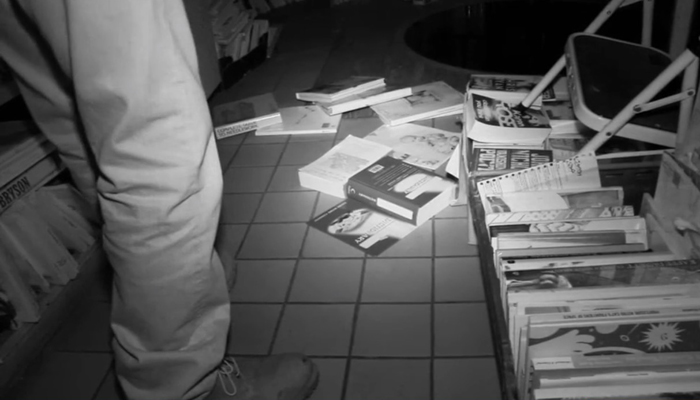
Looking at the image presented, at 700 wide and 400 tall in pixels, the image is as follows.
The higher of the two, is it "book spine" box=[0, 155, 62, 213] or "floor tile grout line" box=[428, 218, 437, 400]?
"book spine" box=[0, 155, 62, 213]

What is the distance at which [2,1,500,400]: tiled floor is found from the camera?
1.13 m

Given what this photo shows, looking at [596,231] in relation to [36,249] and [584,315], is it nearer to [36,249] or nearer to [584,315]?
[584,315]

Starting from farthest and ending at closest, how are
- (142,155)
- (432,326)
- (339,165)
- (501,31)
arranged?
1. (501,31)
2. (339,165)
3. (432,326)
4. (142,155)

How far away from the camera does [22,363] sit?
4.07ft

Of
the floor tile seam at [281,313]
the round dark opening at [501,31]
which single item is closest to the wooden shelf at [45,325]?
the floor tile seam at [281,313]

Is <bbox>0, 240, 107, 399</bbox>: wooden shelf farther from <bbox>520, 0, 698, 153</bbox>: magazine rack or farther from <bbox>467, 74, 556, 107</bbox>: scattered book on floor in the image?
<bbox>520, 0, 698, 153</bbox>: magazine rack

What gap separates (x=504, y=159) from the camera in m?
1.28

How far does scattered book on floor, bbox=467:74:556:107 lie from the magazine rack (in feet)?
0.11

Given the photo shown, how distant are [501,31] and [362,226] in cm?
195

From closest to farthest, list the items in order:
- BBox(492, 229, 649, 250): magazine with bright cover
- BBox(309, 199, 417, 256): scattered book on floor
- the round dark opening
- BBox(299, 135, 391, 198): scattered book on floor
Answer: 1. BBox(492, 229, 649, 250): magazine with bright cover
2. BBox(309, 199, 417, 256): scattered book on floor
3. BBox(299, 135, 391, 198): scattered book on floor
4. the round dark opening

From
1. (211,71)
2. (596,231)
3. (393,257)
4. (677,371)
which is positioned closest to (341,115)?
(211,71)

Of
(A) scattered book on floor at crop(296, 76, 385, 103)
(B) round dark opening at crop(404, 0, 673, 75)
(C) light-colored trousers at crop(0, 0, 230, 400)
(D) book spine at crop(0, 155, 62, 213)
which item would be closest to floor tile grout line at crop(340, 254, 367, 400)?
(C) light-colored trousers at crop(0, 0, 230, 400)

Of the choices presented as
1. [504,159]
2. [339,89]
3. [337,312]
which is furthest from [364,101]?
[337,312]

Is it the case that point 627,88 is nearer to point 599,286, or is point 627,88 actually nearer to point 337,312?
point 599,286
